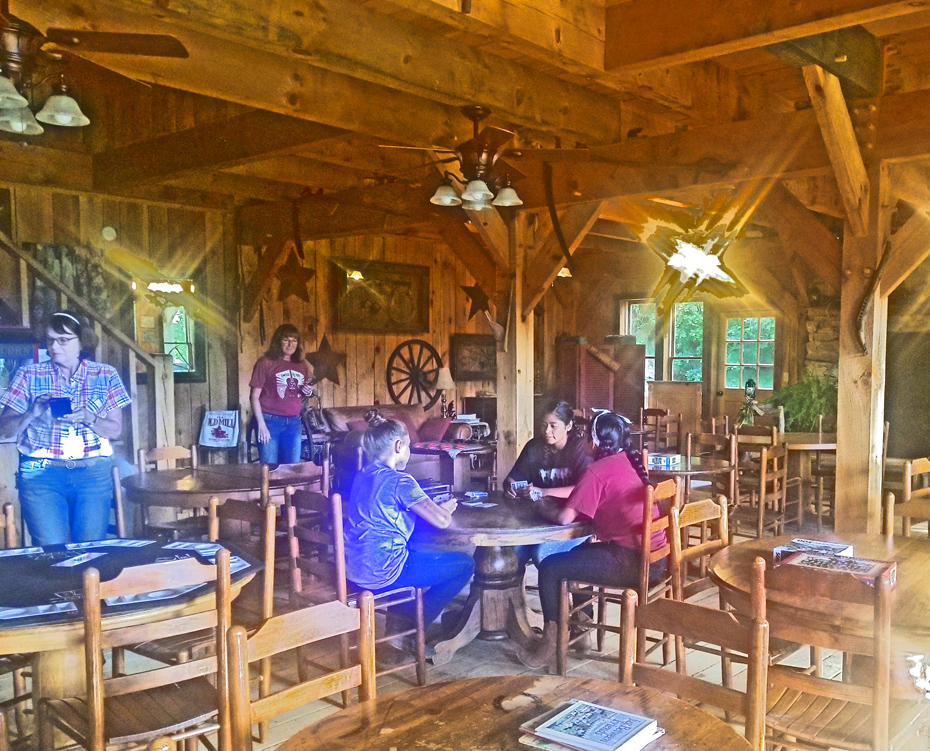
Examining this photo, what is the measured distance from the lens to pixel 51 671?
2801 millimetres

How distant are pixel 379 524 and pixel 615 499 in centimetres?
113

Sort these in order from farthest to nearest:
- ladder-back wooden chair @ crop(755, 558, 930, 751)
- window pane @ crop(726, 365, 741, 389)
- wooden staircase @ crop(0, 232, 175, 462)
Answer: window pane @ crop(726, 365, 741, 389) < wooden staircase @ crop(0, 232, 175, 462) < ladder-back wooden chair @ crop(755, 558, 930, 751)

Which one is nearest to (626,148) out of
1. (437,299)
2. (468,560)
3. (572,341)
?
(468,560)

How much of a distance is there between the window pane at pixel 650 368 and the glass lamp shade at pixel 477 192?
25.0 feet

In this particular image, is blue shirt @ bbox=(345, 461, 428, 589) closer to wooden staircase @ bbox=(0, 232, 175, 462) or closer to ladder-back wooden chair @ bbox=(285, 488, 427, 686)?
ladder-back wooden chair @ bbox=(285, 488, 427, 686)

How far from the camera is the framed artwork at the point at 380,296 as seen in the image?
9.19 meters

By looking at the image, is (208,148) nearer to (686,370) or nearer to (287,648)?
(287,648)

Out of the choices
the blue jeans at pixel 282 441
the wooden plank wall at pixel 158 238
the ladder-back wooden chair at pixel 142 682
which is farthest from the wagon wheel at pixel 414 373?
the ladder-back wooden chair at pixel 142 682

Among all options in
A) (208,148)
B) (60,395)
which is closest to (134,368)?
(208,148)

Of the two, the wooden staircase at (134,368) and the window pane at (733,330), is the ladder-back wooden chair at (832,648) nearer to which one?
the wooden staircase at (134,368)

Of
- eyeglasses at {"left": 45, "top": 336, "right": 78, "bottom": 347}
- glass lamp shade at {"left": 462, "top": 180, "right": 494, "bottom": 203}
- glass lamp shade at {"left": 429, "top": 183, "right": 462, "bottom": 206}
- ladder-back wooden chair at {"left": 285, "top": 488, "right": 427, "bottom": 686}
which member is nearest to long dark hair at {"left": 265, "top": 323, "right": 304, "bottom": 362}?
glass lamp shade at {"left": 429, "top": 183, "right": 462, "bottom": 206}

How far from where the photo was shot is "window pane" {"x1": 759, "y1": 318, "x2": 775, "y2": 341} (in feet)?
32.9

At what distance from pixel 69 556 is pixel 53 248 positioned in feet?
15.3

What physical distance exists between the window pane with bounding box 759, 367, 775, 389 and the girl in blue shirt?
735 cm
